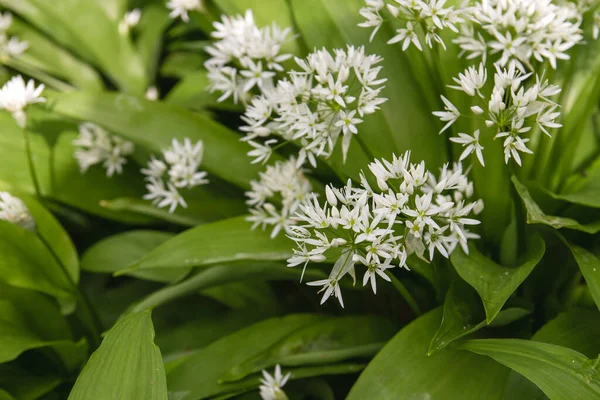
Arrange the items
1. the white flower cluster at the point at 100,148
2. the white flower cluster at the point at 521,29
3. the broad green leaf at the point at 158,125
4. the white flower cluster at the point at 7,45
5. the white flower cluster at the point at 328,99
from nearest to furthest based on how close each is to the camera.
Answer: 1. the white flower cluster at the point at 328,99
2. the white flower cluster at the point at 521,29
3. the broad green leaf at the point at 158,125
4. the white flower cluster at the point at 100,148
5. the white flower cluster at the point at 7,45

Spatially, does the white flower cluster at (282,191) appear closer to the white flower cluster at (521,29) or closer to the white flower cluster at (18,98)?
the white flower cluster at (521,29)

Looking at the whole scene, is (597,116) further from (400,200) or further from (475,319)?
(400,200)

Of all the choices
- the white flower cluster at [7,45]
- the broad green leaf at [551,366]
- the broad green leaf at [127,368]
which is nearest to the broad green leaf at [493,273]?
the broad green leaf at [551,366]

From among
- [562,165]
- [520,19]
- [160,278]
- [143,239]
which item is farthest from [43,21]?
[562,165]

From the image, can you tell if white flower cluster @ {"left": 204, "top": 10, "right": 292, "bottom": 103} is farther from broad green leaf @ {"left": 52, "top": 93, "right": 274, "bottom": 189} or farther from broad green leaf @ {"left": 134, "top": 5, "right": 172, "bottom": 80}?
broad green leaf @ {"left": 134, "top": 5, "right": 172, "bottom": 80}

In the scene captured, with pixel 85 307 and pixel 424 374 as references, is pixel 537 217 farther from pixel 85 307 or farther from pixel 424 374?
pixel 85 307

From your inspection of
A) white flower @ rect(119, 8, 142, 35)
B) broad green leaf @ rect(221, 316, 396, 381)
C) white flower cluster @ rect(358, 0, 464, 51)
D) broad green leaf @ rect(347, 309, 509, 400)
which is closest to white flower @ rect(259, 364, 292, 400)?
broad green leaf @ rect(221, 316, 396, 381)

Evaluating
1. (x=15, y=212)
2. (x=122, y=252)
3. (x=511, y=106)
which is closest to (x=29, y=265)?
(x=15, y=212)
